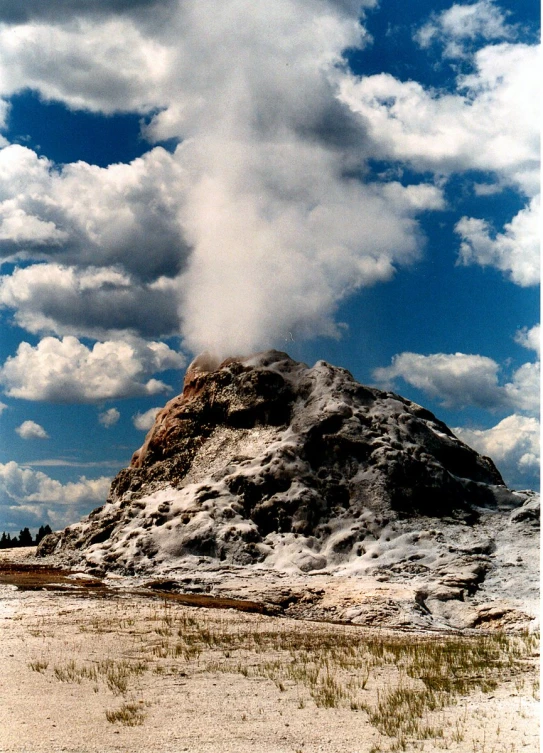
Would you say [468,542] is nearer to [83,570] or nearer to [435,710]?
[83,570]

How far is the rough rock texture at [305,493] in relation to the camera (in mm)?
28797

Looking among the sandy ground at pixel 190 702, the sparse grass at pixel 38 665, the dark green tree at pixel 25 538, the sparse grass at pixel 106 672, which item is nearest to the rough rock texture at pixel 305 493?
the sandy ground at pixel 190 702

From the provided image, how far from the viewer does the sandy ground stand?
9.87m

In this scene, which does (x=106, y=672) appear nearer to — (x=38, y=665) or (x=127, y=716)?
(x=38, y=665)

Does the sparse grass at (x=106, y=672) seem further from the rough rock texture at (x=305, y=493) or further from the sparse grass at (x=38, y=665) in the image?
the rough rock texture at (x=305, y=493)

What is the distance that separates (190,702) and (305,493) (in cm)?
1999

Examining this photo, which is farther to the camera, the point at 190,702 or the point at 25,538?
the point at 25,538

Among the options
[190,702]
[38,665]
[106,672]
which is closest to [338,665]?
[190,702]

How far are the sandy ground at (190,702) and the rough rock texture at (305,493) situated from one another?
9.84 meters

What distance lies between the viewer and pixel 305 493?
31719 mm

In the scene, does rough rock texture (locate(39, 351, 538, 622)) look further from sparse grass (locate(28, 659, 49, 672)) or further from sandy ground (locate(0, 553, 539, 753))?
sparse grass (locate(28, 659, 49, 672))

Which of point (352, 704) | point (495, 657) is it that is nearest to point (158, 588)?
point (495, 657)

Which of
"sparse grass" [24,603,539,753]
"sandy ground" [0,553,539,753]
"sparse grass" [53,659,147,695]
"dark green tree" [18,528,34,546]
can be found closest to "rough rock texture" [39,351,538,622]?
"sparse grass" [24,603,539,753]

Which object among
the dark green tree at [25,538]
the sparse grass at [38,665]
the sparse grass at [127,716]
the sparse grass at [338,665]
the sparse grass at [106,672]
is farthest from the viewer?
the dark green tree at [25,538]
